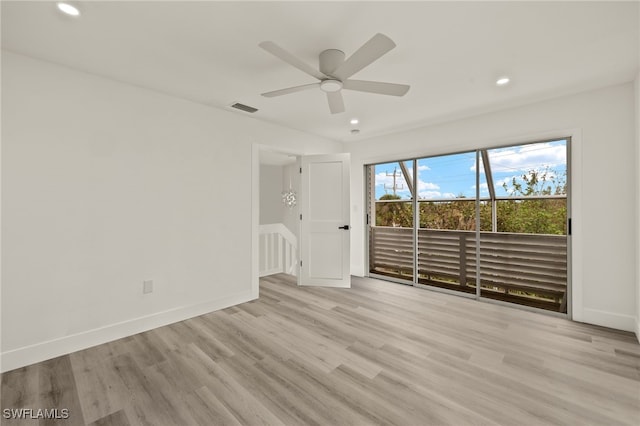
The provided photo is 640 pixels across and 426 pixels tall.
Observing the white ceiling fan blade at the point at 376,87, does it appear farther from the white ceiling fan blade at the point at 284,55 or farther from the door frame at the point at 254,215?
the door frame at the point at 254,215

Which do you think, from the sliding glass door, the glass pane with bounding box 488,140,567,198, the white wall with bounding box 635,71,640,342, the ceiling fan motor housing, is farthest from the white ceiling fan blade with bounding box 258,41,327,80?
the glass pane with bounding box 488,140,567,198

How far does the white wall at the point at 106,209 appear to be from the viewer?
2166 mm

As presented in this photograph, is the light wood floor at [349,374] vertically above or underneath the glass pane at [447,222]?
underneath

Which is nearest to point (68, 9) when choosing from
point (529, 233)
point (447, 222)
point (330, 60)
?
point (330, 60)

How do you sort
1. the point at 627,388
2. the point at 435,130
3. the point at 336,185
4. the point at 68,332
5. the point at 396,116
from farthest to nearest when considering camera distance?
the point at 336,185 < the point at 435,130 < the point at 396,116 < the point at 68,332 < the point at 627,388

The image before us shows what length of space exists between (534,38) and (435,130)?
78.0 inches

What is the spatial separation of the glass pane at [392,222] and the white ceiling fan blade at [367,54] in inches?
116

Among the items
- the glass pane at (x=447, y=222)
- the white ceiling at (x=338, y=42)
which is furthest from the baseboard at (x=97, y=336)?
the glass pane at (x=447, y=222)

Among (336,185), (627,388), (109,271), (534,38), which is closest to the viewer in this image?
(627,388)

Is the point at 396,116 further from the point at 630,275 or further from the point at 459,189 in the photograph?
the point at 630,275

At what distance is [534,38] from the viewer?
1983 mm

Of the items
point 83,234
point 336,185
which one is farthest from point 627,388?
point 83,234

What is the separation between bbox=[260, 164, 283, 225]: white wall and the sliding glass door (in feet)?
8.69

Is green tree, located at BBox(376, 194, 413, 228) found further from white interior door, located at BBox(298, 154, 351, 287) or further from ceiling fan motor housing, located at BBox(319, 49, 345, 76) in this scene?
ceiling fan motor housing, located at BBox(319, 49, 345, 76)
